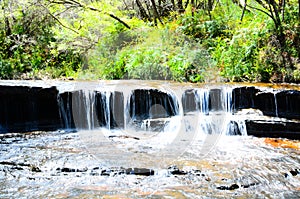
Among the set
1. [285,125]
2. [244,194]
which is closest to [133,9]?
[285,125]

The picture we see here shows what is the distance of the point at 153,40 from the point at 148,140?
624cm

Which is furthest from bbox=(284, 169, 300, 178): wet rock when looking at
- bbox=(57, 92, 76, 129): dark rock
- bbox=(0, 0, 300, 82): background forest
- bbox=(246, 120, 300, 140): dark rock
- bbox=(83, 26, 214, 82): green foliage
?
bbox=(83, 26, 214, 82): green foliage

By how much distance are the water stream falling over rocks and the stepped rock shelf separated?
24 mm

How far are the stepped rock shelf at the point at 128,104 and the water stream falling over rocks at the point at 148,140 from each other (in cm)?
2

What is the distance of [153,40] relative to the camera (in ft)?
41.9

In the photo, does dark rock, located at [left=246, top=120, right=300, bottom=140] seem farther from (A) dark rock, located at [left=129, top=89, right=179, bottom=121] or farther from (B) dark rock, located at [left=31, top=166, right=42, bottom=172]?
(B) dark rock, located at [left=31, top=166, right=42, bottom=172]

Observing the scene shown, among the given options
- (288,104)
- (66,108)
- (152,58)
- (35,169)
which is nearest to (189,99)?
(288,104)

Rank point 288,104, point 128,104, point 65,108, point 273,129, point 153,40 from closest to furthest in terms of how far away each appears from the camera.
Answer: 1. point 273,129
2. point 288,104
3. point 128,104
4. point 65,108
5. point 153,40

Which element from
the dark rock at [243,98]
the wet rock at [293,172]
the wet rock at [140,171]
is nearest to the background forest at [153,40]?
the dark rock at [243,98]

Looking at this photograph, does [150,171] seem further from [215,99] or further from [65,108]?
[65,108]

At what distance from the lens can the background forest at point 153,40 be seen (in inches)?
396

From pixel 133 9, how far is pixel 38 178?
11.7 meters

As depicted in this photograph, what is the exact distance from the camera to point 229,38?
12.0 metres

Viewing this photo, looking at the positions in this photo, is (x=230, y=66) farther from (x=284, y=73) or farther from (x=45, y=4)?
(x=45, y=4)
